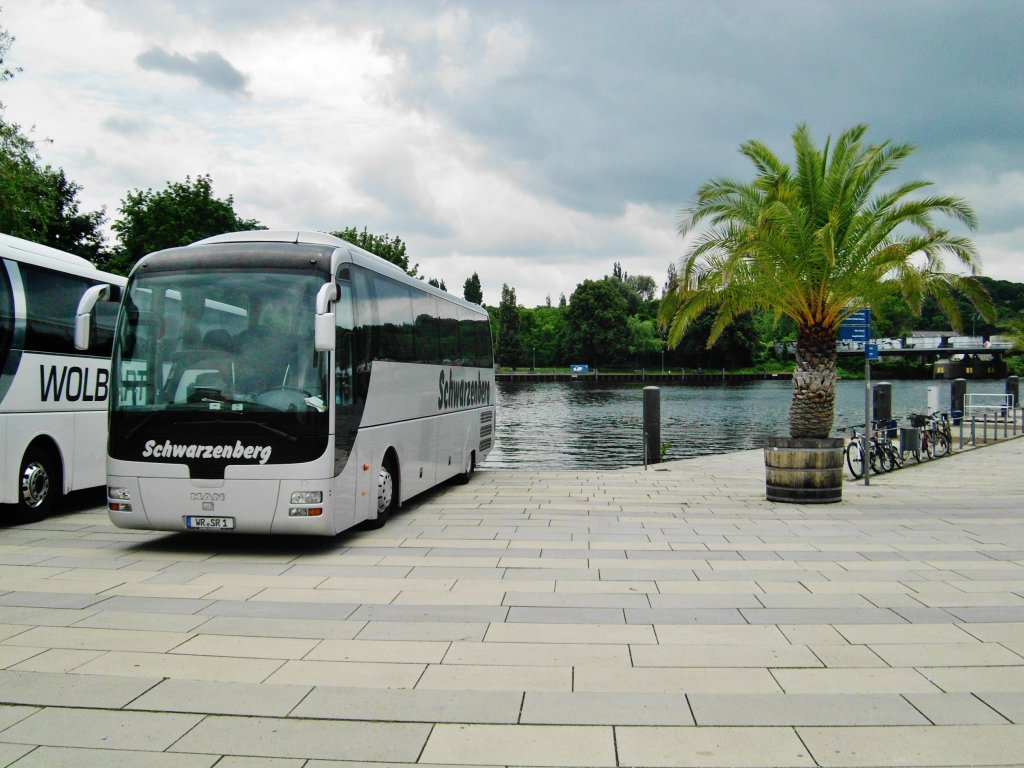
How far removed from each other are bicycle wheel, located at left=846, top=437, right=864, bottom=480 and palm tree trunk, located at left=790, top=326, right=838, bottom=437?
253 cm

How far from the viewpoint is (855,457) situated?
16969mm

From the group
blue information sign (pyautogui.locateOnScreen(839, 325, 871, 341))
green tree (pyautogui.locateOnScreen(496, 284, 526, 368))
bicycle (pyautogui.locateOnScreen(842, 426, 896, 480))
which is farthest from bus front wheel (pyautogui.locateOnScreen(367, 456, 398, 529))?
green tree (pyautogui.locateOnScreen(496, 284, 526, 368))

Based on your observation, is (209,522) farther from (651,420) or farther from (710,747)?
(651,420)

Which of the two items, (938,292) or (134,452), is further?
(938,292)

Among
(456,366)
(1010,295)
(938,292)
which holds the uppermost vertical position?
(1010,295)

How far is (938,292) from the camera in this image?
49.7 ft

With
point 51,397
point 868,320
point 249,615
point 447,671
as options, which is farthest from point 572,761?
point 868,320

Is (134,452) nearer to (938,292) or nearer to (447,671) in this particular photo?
(447,671)

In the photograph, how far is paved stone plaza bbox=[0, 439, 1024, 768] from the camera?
3977 millimetres

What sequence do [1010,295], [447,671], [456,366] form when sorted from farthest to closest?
[1010,295]
[456,366]
[447,671]

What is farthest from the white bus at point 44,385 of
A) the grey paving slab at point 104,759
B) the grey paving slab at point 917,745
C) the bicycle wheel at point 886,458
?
the bicycle wheel at point 886,458

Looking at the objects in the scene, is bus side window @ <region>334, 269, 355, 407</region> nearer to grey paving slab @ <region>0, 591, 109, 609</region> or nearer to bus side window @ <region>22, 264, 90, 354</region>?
grey paving slab @ <region>0, 591, 109, 609</region>

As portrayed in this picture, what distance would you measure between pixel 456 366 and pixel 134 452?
21.1ft

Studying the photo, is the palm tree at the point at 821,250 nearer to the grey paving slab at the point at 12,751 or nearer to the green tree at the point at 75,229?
the grey paving slab at the point at 12,751
